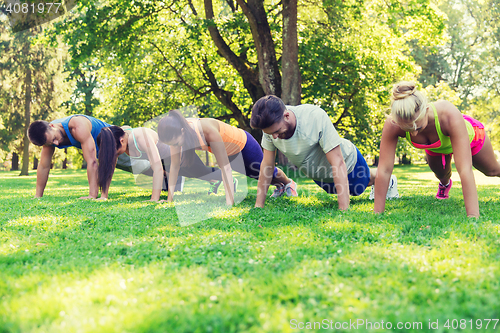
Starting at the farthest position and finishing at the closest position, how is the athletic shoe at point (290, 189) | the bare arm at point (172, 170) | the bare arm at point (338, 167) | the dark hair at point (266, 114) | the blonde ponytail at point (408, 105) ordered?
A: the athletic shoe at point (290, 189), the bare arm at point (172, 170), the bare arm at point (338, 167), the dark hair at point (266, 114), the blonde ponytail at point (408, 105)

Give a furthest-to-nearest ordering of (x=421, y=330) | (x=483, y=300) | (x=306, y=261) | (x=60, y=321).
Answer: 1. (x=306, y=261)
2. (x=483, y=300)
3. (x=60, y=321)
4. (x=421, y=330)

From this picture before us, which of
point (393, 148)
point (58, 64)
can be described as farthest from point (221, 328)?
point (58, 64)

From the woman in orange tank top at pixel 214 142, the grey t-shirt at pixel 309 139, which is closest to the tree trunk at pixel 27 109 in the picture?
the woman in orange tank top at pixel 214 142

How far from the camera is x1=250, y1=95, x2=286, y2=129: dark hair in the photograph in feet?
14.1

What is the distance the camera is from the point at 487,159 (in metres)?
4.92

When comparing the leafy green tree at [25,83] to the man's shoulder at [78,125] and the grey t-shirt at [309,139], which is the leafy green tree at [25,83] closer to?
the man's shoulder at [78,125]

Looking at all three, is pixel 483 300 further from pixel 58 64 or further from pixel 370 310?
pixel 58 64

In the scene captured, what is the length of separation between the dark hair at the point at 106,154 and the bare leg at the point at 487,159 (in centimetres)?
624

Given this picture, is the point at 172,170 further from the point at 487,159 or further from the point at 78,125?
the point at 487,159

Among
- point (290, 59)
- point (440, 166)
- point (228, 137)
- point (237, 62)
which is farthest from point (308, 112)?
point (237, 62)

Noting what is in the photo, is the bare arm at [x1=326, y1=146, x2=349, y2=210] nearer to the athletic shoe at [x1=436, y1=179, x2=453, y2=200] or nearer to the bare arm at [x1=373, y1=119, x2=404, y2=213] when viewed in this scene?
the bare arm at [x1=373, y1=119, x2=404, y2=213]

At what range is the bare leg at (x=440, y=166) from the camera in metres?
5.44

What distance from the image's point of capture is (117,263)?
279 cm

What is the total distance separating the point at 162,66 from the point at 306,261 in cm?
1784
